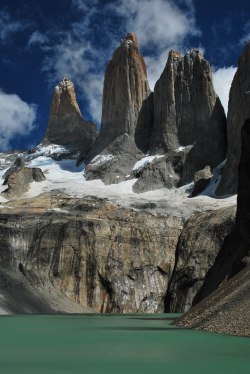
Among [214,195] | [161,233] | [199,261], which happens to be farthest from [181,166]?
→ [199,261]

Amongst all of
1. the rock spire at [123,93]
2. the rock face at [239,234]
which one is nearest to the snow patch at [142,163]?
the rock spire at [123,93]

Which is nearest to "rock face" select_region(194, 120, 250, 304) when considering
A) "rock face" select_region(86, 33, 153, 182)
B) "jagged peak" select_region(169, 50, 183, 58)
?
"rock face" select_region(86, 33, 153, 182)

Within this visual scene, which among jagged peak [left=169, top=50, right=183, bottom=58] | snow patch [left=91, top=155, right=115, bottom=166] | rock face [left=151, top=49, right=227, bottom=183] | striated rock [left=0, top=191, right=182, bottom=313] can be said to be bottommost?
striated rock [left=0, top=191, right=182, bottom=313]

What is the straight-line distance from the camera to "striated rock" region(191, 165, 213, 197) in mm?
84938

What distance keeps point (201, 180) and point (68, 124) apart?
185 feet

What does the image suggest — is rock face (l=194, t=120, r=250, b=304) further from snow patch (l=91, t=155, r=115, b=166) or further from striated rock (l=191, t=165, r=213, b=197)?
snow patch (l=91, t=155, r=115, b=166)

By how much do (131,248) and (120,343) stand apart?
4807 cm

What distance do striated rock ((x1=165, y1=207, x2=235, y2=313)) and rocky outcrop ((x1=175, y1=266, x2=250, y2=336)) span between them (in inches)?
1332

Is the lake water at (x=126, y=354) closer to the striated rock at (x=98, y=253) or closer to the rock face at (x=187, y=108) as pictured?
the striated rock at (x=98, y=253)

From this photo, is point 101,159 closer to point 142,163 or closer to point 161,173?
point 142,163

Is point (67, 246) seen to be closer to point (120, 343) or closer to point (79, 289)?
point (79, 289)

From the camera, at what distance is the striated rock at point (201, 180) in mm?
84938

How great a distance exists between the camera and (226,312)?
22375 millimetres

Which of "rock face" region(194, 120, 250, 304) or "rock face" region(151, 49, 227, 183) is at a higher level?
"rock face" region(151, 49, 227, 183)
